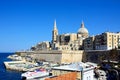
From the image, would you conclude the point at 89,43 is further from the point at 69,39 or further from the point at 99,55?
the point at 99,55

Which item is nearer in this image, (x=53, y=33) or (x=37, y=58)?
(x=37, y=58)

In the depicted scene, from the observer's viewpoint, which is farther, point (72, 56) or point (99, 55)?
point (72, 56)

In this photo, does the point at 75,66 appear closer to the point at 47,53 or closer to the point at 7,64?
the point at 7,64

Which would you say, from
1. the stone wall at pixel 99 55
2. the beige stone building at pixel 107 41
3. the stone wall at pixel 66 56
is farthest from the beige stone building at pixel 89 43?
the stone wall at pixel 99 55

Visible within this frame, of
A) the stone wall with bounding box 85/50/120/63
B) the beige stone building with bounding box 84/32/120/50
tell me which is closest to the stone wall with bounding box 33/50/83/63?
the stone wall with bounding box 85/50/120/63

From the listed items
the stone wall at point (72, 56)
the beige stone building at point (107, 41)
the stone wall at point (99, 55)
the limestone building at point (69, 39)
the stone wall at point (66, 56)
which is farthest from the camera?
the limestone building at point (69, 39)

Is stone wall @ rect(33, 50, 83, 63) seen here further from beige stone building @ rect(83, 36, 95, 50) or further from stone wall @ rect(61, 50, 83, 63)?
beige stone building @ rect(83, 36, 95, 50)

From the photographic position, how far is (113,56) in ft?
171

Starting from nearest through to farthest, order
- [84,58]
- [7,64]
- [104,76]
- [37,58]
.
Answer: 1. [104,76]
2. [7,64]
3. [84,58]
4. [37,58]

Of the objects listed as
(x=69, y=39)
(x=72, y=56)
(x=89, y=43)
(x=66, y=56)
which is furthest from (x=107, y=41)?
(x=69, y=39)

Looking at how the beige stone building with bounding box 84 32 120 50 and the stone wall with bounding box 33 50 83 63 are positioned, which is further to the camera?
the beige stone building with bounding box 84 32 120 50

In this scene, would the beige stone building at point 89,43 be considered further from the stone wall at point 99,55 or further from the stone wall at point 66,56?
the stone wall at point 99,55

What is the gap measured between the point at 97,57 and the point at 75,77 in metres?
40.1

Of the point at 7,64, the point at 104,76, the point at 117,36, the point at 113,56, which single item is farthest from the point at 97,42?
the point at 104,76
